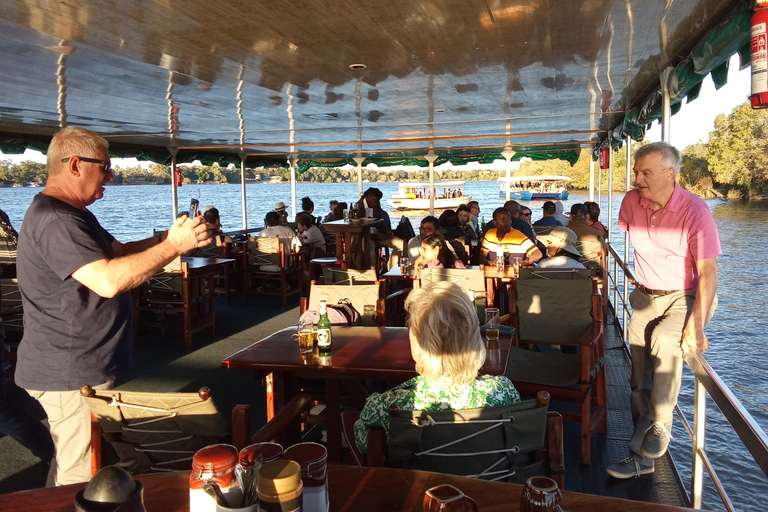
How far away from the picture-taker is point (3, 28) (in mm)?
3461

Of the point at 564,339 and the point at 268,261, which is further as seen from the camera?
the point at 268,261

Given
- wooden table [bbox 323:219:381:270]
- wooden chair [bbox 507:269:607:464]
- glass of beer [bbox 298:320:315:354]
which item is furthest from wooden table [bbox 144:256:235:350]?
wooden chair [bbox 507:269:607:464]

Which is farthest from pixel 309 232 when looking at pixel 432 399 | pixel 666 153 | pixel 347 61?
pixel 432 399

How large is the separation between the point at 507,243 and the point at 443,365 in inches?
168

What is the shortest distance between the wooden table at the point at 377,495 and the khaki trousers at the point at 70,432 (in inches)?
28.9

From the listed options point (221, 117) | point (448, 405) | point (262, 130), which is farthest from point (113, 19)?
point (262, 130)

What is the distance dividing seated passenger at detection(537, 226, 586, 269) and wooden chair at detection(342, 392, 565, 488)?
329 centimetres

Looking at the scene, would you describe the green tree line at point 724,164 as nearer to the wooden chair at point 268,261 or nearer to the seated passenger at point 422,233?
the wooden chair at point 268,261

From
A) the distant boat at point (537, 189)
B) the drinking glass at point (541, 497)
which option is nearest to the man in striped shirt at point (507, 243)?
the drinking glass at point (541, 497)

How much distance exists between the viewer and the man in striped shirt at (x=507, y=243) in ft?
18.7

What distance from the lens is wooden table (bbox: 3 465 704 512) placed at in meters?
1.16

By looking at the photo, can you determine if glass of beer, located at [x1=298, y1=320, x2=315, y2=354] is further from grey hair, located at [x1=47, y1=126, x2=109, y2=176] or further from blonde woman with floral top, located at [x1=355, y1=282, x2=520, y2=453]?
grey hair, located at [x1=47, y1=126, x2=109, y2=176]

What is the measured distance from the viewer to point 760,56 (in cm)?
220

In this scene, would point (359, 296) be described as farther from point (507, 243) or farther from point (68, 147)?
point (507, 243)
